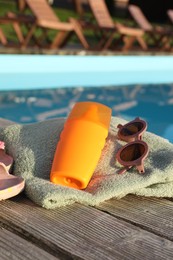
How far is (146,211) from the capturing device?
155 cm

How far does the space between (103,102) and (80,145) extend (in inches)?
182

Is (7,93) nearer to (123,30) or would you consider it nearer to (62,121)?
(123,30)

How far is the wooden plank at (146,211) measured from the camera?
1.45m

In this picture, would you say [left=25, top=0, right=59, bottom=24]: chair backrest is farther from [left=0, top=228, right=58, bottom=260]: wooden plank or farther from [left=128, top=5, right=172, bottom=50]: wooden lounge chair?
[left=0, top=228, right=58, bottom=260]: wooden plank

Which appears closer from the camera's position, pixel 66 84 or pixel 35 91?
pixel 35 91


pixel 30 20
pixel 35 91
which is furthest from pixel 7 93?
pixel 30 20

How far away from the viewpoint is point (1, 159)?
5.67 feet

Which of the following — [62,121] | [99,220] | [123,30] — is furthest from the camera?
[123,30]

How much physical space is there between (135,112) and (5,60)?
1.90m

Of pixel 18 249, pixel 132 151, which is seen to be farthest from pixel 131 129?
pixel 18 249

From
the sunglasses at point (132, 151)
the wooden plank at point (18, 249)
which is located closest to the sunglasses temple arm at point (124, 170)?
the sunglasses at point (132, 151)

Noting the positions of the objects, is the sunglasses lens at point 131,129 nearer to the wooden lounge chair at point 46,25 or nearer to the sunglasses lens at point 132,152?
the sunglasses lens at point 132,152

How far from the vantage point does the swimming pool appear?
5.61 m

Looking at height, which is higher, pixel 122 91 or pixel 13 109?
pixel 13 109
